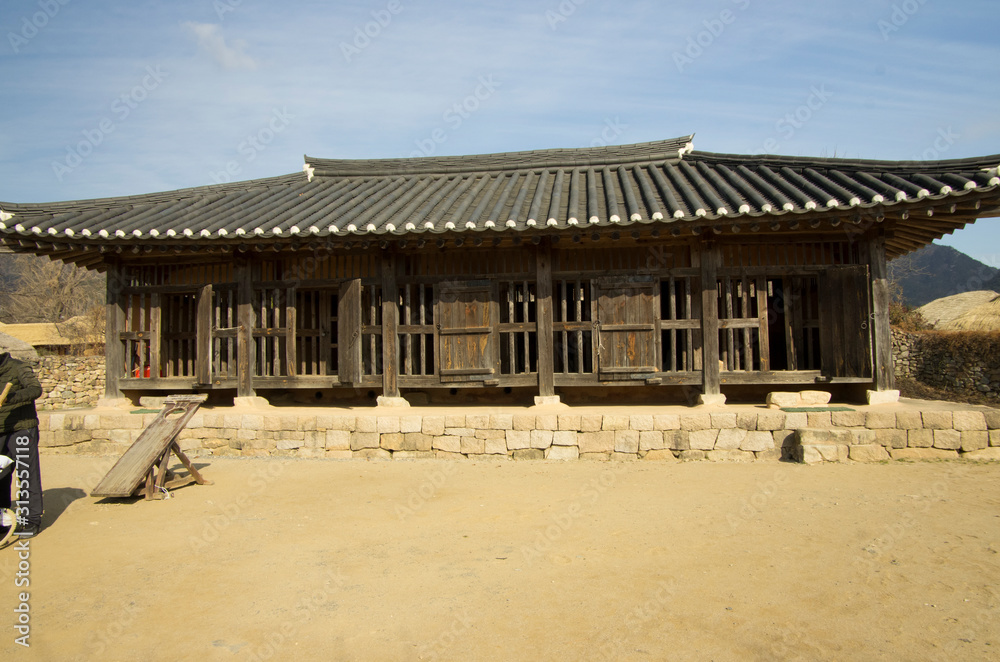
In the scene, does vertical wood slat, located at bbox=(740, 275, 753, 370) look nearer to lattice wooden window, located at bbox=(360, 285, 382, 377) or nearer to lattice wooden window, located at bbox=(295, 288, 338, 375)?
lattice wooden window, located at bbox=(360, 285, 382, 377)

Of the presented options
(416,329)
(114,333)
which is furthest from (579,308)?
(114,333)

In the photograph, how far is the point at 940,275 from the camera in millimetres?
44312

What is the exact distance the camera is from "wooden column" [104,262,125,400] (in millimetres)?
10570

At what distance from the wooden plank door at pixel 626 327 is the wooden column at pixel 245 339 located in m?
5.61

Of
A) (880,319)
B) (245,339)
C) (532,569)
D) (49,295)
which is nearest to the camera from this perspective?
(532,569)

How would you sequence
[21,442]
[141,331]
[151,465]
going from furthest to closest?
[141,331] < [151,465] < [21,442]

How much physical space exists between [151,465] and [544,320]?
5.43 meters

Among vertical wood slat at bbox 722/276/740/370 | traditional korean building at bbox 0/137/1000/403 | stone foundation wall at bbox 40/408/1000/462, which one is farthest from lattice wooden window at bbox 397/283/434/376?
vertical wood slat at bbox 722/276/740/370

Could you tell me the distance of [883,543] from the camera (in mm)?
5160

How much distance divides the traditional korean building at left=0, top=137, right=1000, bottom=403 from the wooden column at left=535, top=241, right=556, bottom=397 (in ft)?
0.10

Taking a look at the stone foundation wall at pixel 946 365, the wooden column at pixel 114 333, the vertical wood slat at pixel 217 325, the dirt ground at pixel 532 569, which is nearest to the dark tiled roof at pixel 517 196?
the wooden column at pixel 114 333

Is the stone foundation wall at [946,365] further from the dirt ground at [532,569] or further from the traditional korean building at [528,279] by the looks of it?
the dirt ground at [532,569]

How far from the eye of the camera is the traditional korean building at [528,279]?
8734 millimetres

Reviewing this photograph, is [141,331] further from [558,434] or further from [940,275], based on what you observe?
[940,275]
